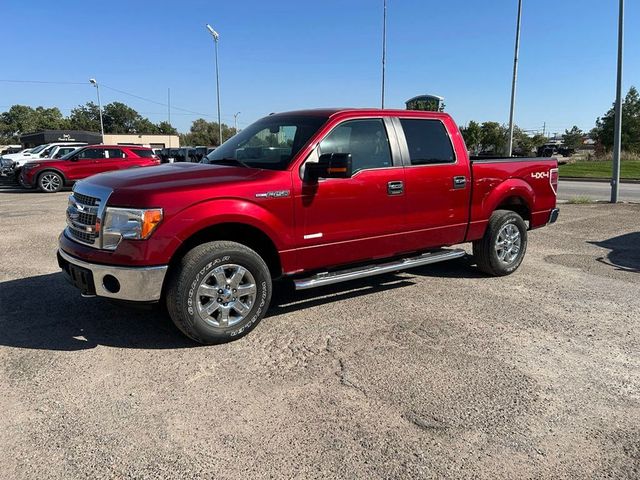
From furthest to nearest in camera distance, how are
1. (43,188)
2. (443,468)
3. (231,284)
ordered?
(43,188) < (231,284) < (443,468)

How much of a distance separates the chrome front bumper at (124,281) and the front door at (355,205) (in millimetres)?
1297

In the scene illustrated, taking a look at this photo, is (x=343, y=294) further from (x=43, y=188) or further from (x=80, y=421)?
(x=43, y=188)

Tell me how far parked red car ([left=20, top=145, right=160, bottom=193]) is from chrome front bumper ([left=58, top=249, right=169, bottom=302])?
1441 centimetres

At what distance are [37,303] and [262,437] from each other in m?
3.43

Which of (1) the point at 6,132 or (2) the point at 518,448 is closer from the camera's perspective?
(2) the point at 518,448

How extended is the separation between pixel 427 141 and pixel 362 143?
3.01 ft

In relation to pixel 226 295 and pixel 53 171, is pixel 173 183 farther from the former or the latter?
pixel 53 171

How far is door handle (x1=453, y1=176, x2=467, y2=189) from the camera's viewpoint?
221 inches

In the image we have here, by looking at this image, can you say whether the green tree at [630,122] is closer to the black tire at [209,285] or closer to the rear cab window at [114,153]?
the rear cab window at [114,153]

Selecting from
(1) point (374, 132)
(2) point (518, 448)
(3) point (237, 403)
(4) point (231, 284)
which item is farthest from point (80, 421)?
(1) point (374, 132)

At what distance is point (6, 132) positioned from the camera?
99.4m

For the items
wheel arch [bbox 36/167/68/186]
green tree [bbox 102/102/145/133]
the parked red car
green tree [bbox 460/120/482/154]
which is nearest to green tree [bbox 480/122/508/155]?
green tree [bbox 460/120/482/154]

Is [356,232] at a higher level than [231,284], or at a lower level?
higher

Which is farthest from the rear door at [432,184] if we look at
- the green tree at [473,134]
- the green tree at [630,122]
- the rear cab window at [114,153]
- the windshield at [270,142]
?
the green tree at [630,122]
